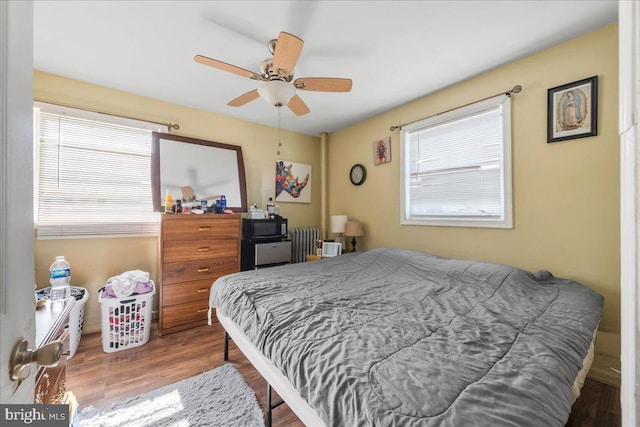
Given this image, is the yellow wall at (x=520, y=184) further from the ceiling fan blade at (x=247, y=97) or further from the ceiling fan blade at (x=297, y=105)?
the ceiling fan blade at (x=297, y=105)

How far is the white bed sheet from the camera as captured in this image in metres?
1.02

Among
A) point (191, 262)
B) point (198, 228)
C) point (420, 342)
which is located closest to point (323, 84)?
point (420, 342)

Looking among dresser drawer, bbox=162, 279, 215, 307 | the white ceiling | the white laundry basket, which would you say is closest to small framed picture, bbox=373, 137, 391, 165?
the white ceiling

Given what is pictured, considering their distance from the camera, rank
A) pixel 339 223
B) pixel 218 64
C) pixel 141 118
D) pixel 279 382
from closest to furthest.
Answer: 1. pixel 279 382
2. pixel 218 64
3. pixel 141 118
4. pixel 339 223

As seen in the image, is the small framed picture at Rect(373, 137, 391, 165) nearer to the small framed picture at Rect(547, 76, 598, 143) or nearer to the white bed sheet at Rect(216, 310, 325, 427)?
the small framed picture at Rect(547, 76, 598, 143)

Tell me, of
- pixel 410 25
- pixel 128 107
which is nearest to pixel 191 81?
pixel 128 107

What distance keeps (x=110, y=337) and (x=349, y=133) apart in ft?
11.8

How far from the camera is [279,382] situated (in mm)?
1209

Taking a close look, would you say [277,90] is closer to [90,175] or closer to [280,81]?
[280,81]

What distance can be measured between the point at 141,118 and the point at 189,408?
2836mm

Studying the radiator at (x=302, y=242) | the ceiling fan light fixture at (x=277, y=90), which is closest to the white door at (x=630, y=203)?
the ceiling fan light fixture at (x=277, y=90)

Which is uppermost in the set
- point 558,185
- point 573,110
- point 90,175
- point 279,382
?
point 573,110

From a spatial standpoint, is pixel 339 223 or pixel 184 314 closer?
pixel 184 314

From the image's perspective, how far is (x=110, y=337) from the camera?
7.16 feet
